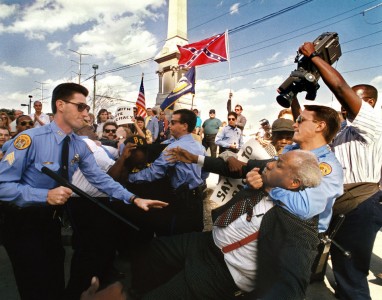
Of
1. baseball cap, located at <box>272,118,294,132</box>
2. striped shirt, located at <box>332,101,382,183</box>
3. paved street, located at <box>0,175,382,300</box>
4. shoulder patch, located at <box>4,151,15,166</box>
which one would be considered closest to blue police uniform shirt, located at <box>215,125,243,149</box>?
baseball cap, located at <box>272,118,294,132</box>

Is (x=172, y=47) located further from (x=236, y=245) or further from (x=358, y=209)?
(x=236, y=245)

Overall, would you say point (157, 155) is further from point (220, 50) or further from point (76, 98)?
point (220, 50)

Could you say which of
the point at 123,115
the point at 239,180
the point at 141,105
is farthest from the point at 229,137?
the point at 239,180

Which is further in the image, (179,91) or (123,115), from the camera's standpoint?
(179,91)

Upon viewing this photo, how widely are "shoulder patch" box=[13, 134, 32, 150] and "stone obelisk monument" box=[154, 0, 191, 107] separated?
15.4 m

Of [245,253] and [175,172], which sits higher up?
[175,172]

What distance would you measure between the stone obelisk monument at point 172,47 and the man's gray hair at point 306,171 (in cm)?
1596

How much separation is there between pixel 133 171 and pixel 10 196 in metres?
1.63

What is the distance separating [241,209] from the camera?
1.83 meters

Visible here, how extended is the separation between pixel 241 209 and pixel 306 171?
0.50 m

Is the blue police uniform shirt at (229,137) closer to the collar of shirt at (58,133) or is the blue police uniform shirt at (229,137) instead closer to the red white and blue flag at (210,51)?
the red white and blue flag at (210,51)

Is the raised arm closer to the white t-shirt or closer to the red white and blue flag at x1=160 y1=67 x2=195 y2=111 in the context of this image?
the white t-shirt

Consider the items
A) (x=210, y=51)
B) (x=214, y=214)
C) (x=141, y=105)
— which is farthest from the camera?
(x=210, y=51)

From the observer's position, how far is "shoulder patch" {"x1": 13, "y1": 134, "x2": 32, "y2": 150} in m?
2.00
